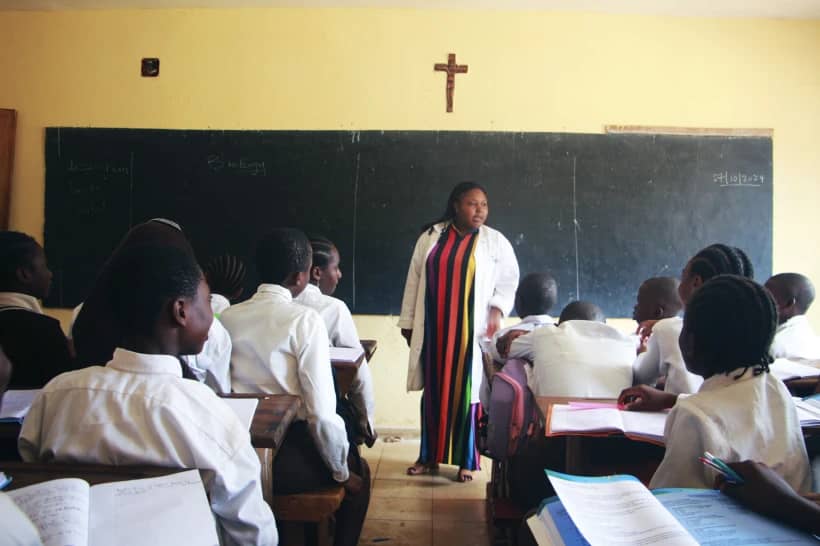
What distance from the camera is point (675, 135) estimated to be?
3867 mm

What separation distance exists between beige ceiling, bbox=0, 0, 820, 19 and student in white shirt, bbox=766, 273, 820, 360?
1843mm

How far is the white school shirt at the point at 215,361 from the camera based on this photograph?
5.38ft

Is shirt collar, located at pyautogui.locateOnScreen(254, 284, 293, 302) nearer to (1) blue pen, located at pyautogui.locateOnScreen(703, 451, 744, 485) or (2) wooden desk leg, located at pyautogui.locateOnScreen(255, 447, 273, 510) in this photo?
(2) wooden desk leg, located at pyautogui.locateOnScreen(255, 447, 273, 510)

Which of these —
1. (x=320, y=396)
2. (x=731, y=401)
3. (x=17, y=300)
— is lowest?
(x=320, y=396)

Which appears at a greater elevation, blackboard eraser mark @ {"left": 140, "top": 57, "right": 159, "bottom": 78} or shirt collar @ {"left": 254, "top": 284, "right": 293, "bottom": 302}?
blackboard eraser mark @ {"left": 140, "top": 57, "right": 159, "bottom": 78}

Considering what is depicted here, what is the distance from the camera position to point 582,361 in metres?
1.92

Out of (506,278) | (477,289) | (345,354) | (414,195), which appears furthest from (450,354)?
(414,195)

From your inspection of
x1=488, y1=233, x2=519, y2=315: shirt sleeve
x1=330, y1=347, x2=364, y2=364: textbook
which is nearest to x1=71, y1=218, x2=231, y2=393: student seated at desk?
x1=330, y1=347, x2=364, y2=364: textbook

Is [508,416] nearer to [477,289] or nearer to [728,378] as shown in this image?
[728,378]

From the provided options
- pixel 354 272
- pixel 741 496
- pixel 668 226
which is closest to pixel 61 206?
pixel 354 272

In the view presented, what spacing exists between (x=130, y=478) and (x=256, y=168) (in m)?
3.23

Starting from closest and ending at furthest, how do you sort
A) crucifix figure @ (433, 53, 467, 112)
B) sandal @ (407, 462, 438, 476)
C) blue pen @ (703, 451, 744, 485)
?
blue pen @ (703, 451, 744, 485) < sandal @ (407, 462, 438, 476) < crucifix figure @ (433, 53, 467, 112)

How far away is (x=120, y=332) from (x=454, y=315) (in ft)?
6.72

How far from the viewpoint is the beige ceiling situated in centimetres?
369
